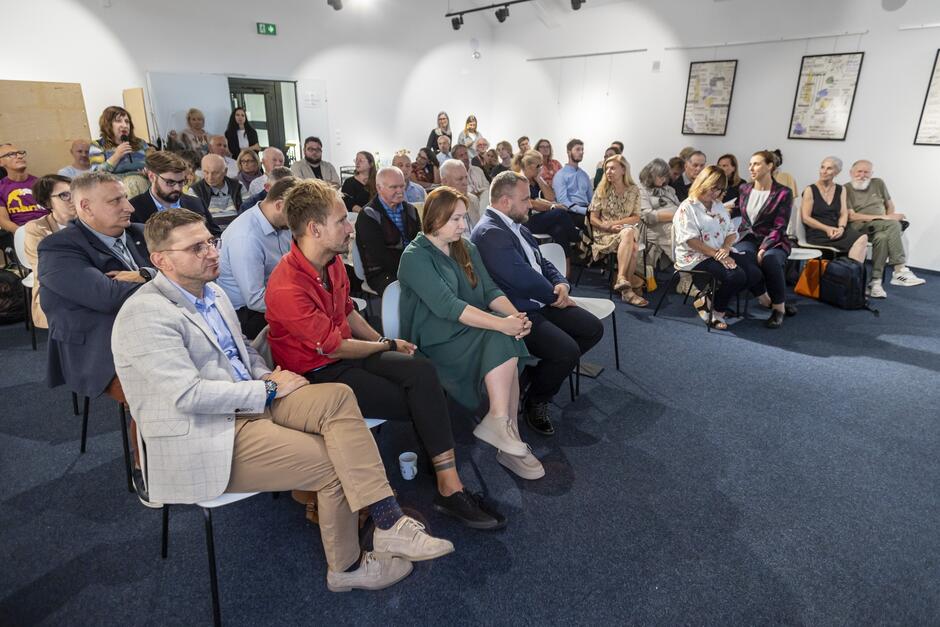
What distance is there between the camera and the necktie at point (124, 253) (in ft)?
7.20

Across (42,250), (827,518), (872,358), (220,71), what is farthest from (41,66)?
(872,358)

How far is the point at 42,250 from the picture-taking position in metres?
1.96

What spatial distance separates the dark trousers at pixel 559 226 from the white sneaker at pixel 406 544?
4010mm

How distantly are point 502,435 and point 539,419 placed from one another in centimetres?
51

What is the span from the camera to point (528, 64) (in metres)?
9.31

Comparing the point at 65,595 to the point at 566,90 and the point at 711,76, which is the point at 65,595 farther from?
the point at 566,90

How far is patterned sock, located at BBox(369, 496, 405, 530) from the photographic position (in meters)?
1.73

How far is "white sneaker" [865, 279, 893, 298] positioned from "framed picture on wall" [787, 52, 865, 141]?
2.09m

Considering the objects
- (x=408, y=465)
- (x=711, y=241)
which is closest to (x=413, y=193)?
(x=711, y=241)

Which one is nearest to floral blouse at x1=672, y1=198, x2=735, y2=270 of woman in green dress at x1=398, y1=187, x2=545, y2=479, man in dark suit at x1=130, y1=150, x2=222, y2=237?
woman in green dress at x1=398, y1=187, x2=545, y2=479

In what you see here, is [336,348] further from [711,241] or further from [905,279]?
[905,279]

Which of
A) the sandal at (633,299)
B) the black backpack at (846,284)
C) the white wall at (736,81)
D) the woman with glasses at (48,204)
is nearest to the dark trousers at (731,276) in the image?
the sandal at (633,299)

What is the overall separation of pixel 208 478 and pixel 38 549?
104cm

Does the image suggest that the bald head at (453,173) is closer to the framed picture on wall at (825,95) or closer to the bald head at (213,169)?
the bald head at (213,169)
